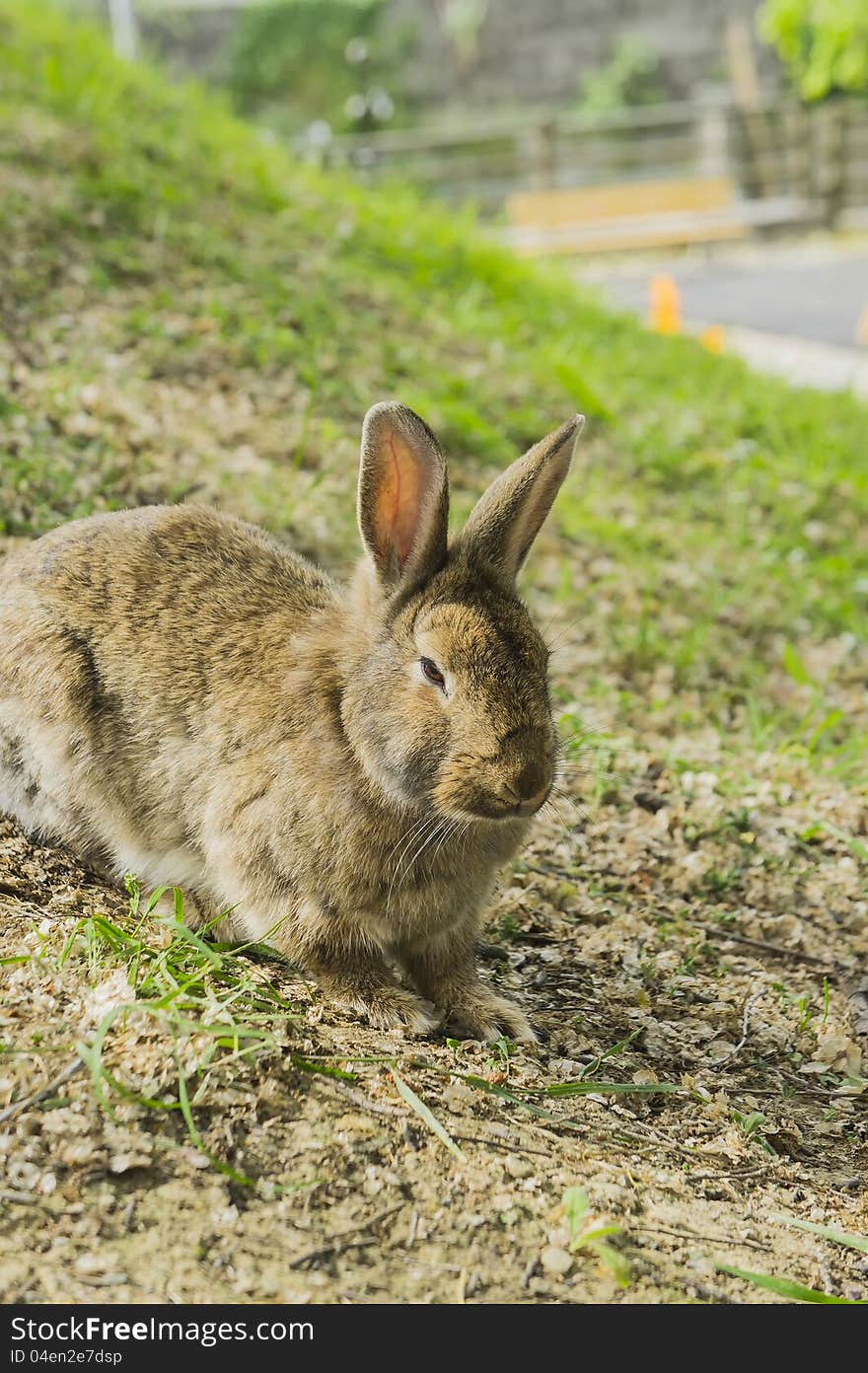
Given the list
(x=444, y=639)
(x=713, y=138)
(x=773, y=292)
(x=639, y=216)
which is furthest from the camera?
(x=713, y=138)

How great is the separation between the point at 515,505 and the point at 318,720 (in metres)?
0.71

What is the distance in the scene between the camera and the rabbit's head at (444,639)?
329 cm

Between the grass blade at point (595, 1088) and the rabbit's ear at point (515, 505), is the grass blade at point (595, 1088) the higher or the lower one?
the lower one

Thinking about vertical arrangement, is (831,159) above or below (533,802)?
below

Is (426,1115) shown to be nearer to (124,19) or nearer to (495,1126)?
(495,1126)

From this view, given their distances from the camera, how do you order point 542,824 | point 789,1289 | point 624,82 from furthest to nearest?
point 624,82 < point 542,824 < point 789,1289

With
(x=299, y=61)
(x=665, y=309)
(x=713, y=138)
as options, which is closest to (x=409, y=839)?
(x=665, y=309)

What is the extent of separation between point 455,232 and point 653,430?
3.09 meters

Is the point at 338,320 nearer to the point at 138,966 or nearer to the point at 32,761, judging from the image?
the point at 32,761

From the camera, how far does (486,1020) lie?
381 cm

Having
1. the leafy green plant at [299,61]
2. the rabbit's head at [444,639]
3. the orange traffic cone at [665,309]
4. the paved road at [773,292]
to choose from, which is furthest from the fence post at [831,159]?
the rabbit's head at [444,639]

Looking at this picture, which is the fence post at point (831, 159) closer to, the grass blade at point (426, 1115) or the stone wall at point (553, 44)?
the stone wall at point (553, 44)

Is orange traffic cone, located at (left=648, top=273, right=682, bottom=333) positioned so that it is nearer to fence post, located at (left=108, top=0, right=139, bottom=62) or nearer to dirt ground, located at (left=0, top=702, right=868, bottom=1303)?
dirt ground, located at (left=0, top=702, right=868, bottom=1303)

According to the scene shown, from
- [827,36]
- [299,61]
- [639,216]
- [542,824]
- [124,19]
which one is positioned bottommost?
[639,216]
